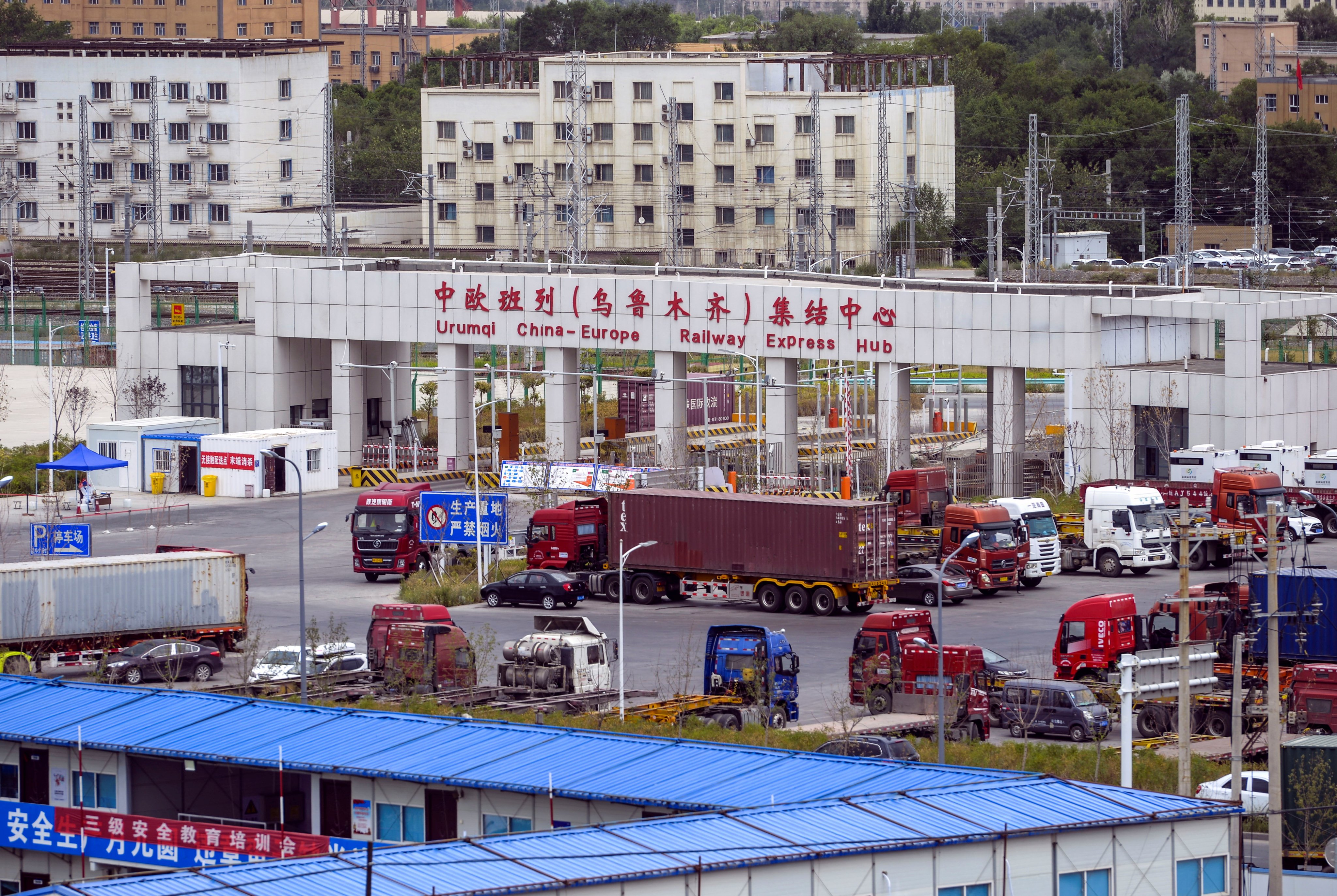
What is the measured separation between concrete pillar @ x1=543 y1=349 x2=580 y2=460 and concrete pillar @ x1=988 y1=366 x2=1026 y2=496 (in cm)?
1409

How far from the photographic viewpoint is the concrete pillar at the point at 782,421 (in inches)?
2621

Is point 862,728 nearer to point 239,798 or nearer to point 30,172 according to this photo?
point 239,798

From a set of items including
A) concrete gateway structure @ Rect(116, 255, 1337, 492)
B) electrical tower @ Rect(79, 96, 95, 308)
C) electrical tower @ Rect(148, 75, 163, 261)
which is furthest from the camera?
electrical tower @ Rect(148, 75, 163, 261)

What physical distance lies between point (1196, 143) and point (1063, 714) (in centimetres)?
9722

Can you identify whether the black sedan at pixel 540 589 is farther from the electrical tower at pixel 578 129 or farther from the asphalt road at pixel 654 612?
the electrical tower at pixel 578 129

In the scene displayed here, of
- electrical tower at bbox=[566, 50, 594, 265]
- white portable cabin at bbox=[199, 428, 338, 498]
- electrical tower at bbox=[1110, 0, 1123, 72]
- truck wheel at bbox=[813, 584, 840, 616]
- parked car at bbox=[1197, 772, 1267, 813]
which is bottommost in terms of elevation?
parked car at bbox=[1197, 772, 1267, 813]

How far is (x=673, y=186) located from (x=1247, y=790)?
81384mm

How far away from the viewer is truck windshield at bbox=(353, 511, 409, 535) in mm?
54094

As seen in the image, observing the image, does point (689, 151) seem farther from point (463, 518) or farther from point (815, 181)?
point (463, 518)

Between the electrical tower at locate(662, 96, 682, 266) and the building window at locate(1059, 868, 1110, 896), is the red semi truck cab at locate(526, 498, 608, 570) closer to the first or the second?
the building window at locate(1059, 868, 1110, 896)

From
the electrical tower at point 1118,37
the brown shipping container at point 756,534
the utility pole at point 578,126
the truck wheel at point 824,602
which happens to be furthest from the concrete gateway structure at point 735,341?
the electrical tower at point 1118,37

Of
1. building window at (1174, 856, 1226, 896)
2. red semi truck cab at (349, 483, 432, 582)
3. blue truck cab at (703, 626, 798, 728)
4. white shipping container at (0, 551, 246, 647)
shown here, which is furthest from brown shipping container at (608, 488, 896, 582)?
building window at (1174, 856, 1226, 896)

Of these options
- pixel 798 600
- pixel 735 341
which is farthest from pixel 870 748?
pixel 735 341

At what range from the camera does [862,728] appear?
36.3 meters
